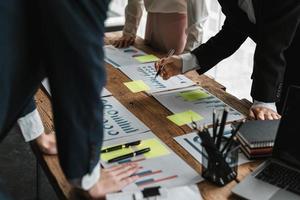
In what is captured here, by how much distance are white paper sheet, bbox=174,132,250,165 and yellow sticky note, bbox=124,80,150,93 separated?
411 millimetres

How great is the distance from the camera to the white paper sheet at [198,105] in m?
1.46

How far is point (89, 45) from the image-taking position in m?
0.81

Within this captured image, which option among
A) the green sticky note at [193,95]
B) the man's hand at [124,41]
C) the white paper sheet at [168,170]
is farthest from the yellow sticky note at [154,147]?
the man's hand at [124,41]

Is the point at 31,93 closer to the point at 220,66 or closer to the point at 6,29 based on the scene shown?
the point at 6,29

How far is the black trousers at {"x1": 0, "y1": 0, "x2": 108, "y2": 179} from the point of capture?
0.79 m

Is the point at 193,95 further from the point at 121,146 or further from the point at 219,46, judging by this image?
the point at 121,146

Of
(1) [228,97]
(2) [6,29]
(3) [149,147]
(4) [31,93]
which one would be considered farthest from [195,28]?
(2) [6,29]

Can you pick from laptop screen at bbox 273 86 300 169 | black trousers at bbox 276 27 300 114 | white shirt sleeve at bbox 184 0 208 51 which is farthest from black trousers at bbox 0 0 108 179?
white shirt sleeve at bbox 184 0 208 51

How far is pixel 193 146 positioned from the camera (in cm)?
126

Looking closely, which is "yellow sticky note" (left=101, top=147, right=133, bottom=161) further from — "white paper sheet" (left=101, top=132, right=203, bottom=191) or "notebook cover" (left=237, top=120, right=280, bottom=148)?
"notebook cover" (left=237, top=120, right=280, bottom=148)

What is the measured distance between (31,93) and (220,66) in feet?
7.58

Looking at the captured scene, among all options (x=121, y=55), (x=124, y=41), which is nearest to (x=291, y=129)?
(x=121, y=55)

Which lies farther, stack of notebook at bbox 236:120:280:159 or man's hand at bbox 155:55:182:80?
man's hand at bbox 155:55:182:80

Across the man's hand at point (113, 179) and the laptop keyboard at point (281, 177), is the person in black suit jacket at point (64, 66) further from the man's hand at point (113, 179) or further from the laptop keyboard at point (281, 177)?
the laptop keyboard at point (281, 177)
